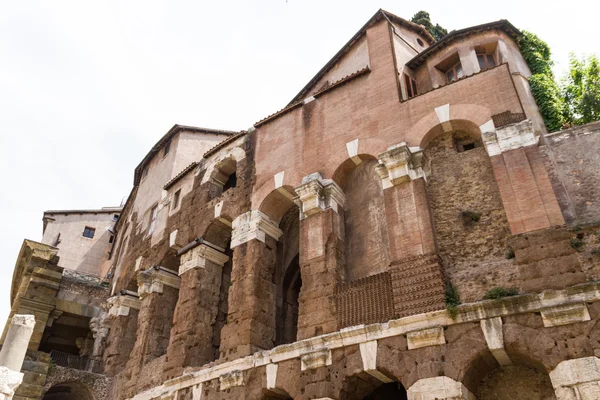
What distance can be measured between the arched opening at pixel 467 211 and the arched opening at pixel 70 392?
43.5ft

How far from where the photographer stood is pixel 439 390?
862cm

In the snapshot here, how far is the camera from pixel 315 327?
432 inches

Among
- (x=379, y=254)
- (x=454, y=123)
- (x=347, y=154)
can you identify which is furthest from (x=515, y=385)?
(x=347, y=154)

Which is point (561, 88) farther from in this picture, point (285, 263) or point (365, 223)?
point (285, 263)

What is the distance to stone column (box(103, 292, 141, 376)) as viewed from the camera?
684 inches

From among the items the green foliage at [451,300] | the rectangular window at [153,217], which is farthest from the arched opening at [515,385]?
the rectangular window at [153,217]

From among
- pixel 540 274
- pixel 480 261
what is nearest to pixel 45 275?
pixel 480 261

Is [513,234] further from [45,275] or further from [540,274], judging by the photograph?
[45,275]

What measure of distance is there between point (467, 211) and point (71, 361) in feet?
49.1

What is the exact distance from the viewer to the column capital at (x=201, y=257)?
609 inches

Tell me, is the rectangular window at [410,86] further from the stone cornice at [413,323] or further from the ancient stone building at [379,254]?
the stone cornice at [413,323]

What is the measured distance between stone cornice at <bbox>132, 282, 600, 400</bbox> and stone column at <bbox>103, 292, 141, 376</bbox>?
20.5ft

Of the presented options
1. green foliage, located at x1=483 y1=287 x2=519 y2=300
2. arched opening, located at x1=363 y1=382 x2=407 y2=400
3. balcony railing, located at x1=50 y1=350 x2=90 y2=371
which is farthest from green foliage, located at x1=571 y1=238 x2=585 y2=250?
balcony railing, located at x1=50 y1=350 x2=90 y2=371

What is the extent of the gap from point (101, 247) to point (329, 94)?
20975mm
